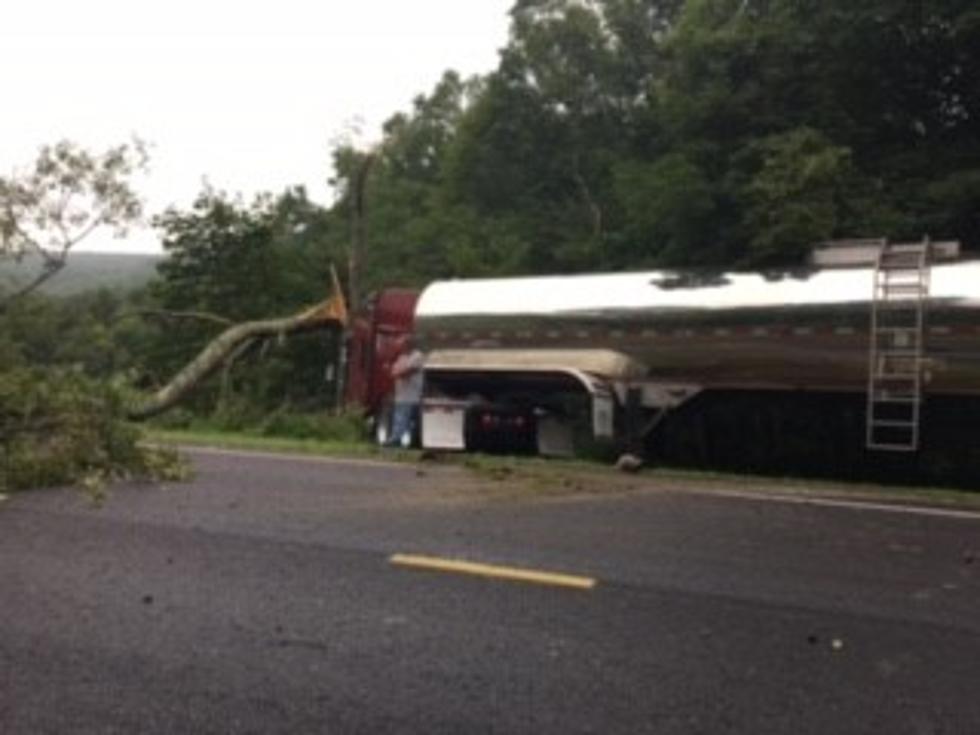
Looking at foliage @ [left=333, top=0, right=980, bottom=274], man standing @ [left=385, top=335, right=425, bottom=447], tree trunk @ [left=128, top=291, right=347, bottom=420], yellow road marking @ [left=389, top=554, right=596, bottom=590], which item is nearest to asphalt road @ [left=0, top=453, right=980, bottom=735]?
yellow road marking @ [left=389, top=554, right=596, bottom=590]

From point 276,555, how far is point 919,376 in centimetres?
878

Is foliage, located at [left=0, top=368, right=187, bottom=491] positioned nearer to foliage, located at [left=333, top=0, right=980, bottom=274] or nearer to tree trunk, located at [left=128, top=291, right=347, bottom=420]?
tree trunk, located at [left=128, top=291, right=347, bottom=420]

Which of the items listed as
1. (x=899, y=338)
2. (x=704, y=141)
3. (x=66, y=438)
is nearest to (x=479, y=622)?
(x=66, y=438)

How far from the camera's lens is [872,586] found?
7551 millimetres

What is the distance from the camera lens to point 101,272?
8144cm

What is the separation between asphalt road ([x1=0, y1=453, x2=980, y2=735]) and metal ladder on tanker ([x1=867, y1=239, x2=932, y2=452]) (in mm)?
4404

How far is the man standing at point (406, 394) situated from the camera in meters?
19.4

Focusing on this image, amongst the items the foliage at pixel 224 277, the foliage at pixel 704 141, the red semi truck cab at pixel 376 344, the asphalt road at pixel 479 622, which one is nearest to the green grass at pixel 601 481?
the asphalt road at pixel 479 622

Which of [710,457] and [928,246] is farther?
[710,457]

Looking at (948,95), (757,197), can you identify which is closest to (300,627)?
(757,197)

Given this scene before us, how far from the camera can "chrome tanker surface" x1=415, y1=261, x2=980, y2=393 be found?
14.6 metres

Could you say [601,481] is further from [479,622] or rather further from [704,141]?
[704,141]

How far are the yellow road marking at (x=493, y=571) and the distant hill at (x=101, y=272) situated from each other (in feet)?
57.9

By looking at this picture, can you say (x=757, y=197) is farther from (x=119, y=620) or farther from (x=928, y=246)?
(x=119, y=620)
